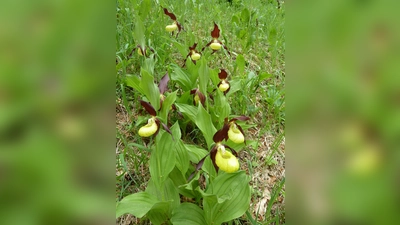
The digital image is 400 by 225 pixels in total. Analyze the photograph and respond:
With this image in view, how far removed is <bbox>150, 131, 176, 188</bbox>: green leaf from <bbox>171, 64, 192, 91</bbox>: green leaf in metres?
0.81

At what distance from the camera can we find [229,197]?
1.15 m

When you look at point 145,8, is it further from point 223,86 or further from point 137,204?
point 137,204

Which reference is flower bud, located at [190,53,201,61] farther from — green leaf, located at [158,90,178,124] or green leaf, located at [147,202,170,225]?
green leaf, located at [147,202,170,225]

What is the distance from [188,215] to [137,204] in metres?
0.24
